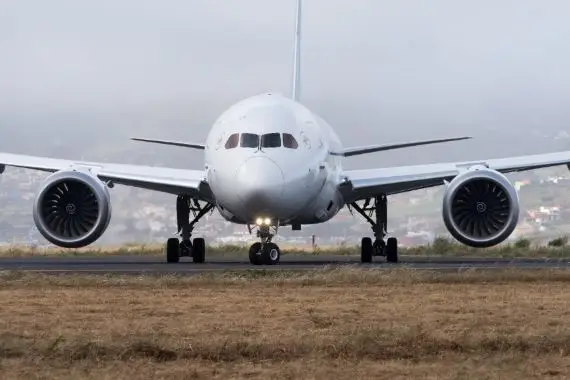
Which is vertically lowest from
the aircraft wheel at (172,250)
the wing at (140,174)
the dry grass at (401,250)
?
the aircraft wheel at (172,250)

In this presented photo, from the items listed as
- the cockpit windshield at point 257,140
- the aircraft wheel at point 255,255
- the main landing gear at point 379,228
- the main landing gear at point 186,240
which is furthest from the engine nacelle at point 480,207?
the main landing gear at point 186,240

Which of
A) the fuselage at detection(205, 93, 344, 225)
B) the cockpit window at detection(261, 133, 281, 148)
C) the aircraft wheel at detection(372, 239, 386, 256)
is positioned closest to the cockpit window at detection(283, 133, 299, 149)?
the fuselage at detection(205, 93, 344, 225)

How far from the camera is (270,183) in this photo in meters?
28.5

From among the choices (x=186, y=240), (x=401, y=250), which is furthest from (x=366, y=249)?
Answer: (x=401, y=250)

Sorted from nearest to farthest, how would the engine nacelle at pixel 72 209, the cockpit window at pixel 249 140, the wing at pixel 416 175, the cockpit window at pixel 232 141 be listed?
the cockpit window at pixel 249 140 < the cockpit window at pixel 232 141 < the engine nacelle at pixel 72 209 < the wing at pixel 416 175

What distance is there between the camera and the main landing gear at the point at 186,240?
1324 inches

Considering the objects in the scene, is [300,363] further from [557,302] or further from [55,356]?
[557,302]

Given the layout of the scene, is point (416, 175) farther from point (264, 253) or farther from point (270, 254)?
point (264, 253)

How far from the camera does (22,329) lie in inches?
555

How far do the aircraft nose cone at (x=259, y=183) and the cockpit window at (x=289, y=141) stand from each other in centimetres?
94

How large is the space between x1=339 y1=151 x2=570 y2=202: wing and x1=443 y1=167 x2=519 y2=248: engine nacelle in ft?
6.25

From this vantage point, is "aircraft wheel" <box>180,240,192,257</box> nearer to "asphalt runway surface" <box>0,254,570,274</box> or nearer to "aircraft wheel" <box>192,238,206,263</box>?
"aircraft wheel" <box>192,238,206,263</box>

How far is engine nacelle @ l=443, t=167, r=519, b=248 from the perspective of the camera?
29.9 metres

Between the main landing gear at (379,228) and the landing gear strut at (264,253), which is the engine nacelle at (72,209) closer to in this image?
the landing gear strut at (264,253)
